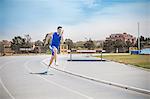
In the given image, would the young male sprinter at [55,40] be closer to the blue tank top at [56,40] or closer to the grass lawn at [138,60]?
the blue tank top at [56,40]

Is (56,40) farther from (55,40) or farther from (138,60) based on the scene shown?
(138,60)

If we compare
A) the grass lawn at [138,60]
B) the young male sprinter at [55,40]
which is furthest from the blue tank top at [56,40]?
the grass lawn at [138,60]

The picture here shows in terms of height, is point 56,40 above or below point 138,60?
above

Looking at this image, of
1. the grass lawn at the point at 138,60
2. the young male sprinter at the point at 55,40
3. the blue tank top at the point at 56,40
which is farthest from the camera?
the grass lawn at the point at 138,60

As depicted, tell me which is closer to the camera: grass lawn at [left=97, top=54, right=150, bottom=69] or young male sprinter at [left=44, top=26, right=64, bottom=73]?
young male sprinter at [left=44, top=26, right=64, bottom=73]

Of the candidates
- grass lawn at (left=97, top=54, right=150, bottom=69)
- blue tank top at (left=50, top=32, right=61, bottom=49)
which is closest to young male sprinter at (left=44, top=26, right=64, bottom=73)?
blue tank top at (left=50, top=32, right=61, bottom=49)

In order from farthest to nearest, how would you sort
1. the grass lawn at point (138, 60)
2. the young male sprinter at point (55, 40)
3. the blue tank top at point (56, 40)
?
the grass lawn at point (138, 60)
the blue tank top at point (56, 40)
the young male sprinter at point (55, 40)

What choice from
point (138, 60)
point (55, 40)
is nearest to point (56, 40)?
point (55, 40)

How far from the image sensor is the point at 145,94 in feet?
16.0

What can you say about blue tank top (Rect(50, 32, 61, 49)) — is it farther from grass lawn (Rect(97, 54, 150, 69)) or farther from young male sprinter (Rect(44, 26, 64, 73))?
grass lawn (Rect(97, 54, 150, 69))

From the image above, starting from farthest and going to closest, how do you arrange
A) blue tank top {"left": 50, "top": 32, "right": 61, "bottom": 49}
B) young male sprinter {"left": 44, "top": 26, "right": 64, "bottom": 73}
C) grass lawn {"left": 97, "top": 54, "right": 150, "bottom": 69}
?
grass lawn {"left": 97, "top": 54, "right": 150, "bottom": 69}, blue tank top {"left": 50, "top": 32, "right": 61, "bottom": 49}, young male sprinter {"left": 44, "top": 26, "right": 64, "bottom": 73}

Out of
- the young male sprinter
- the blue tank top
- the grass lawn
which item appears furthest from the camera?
the grass lawn

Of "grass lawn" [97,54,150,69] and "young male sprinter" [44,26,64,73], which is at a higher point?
"young male sprinter" [44,26,64,73]

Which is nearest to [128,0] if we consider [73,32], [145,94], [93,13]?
[93,13]
